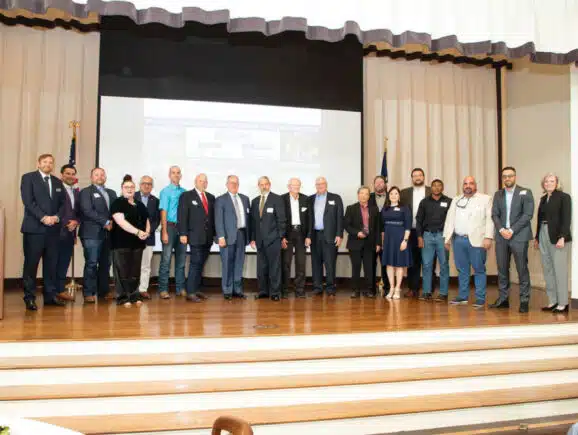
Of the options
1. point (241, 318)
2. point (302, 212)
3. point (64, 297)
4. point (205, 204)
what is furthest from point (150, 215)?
point (241, 318)

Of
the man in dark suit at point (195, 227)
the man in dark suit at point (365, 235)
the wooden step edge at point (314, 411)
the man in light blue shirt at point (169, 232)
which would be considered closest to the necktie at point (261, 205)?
the man in dark suit at point (195, 227)

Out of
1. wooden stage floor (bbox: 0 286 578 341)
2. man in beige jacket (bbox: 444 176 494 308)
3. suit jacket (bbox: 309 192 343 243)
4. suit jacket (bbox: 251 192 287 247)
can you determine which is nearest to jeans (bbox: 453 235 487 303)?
man in beige jacket (bbox: 444 176 494 308)

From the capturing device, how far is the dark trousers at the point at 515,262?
486cm

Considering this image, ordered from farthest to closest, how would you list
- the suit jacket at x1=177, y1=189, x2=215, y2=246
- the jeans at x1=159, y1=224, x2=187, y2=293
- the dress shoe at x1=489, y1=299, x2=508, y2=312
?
the jeans at x1=159, y1=224, x2=187, y2=293 → the suit jacket at x1=177, y1=189, x2=215, y2=246 → the dress shoe at x1=489, y1=299, x2=508, y2=312

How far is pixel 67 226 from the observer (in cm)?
497

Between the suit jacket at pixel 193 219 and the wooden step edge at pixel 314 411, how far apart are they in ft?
8.61

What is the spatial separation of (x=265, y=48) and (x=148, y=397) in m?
5.42

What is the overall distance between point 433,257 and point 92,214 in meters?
3.75

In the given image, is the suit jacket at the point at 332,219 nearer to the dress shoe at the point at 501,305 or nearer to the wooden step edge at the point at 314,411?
the dress shoe at the point at 501,305

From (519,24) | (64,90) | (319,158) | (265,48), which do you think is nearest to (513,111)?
(319,158)

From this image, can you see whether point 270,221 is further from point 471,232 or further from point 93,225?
point 471,232

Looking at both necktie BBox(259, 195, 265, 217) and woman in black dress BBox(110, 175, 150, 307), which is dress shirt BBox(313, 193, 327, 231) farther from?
woman in black dress BBox(110, 175, 150, 307)

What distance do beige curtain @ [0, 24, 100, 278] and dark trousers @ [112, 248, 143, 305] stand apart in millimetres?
2332

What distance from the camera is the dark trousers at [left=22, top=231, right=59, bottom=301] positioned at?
4461 mm
